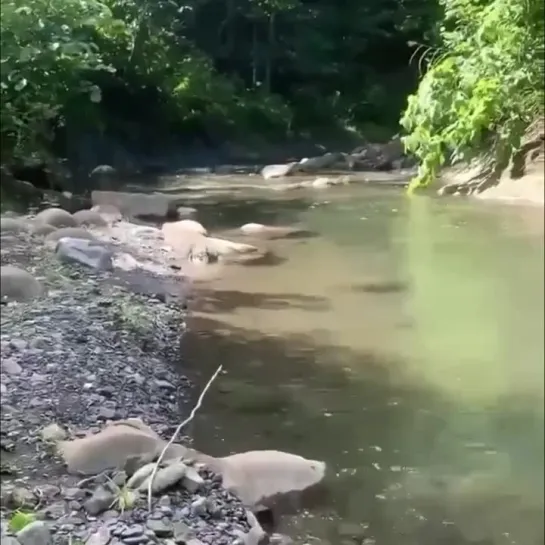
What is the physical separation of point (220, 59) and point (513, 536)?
0.88 meters

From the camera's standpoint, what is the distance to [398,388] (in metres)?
1.38

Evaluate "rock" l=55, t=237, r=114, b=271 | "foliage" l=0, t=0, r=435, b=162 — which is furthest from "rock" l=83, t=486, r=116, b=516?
"foliage" l=0, t=0, r=435, b=162

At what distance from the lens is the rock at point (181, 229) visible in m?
1.42

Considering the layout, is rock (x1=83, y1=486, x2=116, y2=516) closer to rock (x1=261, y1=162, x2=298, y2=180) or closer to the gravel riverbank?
the gravel riverbank

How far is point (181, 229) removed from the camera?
1441 mm

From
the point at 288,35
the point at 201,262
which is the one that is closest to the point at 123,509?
the point at 201,262

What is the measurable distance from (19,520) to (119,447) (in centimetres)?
23

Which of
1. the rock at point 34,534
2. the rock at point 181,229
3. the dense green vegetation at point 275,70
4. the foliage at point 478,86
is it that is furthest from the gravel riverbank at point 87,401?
the foliage at point 478,86

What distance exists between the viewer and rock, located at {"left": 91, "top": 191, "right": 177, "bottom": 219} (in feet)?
4.35

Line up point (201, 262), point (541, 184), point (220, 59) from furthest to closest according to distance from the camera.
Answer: point (201, 262) < point (220, 59) < point (541, 184)

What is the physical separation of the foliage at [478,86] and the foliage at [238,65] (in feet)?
0.15

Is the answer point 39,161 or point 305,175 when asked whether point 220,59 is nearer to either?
point 305,175

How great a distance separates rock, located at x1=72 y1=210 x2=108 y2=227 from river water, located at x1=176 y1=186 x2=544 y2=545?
0.62 ft

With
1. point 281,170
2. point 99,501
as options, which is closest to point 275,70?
point 281,170
